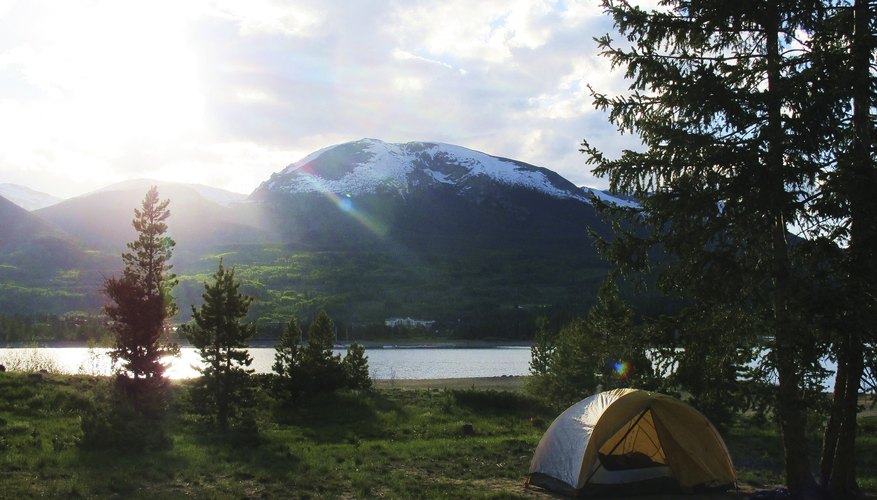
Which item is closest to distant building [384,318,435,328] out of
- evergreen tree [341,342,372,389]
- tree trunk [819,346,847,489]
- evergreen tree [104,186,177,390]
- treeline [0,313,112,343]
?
treeline [0,313,112,343]

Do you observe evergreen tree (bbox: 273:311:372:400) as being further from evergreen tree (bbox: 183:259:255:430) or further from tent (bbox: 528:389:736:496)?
tent (bbox: 528:389:736:496)

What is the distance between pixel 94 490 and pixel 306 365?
71.3ft

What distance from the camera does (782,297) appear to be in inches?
500

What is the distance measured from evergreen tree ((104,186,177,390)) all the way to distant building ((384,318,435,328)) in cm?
15087

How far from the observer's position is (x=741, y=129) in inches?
513

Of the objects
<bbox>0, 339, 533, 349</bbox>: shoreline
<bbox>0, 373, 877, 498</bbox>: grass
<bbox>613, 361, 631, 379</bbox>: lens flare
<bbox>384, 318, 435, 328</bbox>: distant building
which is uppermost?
<bbox>384, 318, 435, 328</bbox>: distant building

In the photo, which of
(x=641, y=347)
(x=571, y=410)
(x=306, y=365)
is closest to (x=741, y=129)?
(x=641, y=347)

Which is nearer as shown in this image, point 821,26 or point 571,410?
point 821,26

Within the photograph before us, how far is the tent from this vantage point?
1513 centimetres

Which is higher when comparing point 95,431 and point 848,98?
point 848,98

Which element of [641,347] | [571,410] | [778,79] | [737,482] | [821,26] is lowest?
[737,482]

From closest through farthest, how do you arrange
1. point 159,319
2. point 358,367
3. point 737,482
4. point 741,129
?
point 741,129 → point 737,482 → point 159,319 → point 358,367

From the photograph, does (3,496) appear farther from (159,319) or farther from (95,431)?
(159,319)

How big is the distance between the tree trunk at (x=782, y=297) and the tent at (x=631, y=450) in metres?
2.56
